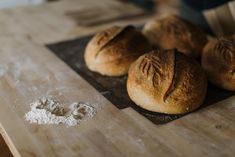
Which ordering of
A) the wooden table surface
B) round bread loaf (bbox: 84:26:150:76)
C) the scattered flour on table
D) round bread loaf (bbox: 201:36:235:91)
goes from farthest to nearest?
round bread loaf (bbox: 84:26:150:76) < round bread loaf (bbox: 201:36:235:91) < the scattered flour on table < the wooden table surface

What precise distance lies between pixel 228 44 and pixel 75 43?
65 centimetres

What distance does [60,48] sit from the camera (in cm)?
140

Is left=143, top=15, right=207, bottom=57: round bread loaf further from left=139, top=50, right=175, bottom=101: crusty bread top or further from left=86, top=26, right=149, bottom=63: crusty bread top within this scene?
left=139, top=50, right=175, bottom=101: crusty bread top

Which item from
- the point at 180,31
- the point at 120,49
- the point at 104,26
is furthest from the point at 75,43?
the point at 180,31

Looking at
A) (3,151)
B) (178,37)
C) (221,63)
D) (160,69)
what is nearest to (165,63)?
(160,69)

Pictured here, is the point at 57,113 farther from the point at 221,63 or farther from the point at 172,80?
the point at 221,63

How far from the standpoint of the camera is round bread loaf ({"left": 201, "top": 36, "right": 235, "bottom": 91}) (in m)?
1.04

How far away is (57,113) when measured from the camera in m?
0.96

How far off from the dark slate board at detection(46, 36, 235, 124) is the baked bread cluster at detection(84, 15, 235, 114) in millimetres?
18

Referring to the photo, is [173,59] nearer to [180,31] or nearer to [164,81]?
[164,81]

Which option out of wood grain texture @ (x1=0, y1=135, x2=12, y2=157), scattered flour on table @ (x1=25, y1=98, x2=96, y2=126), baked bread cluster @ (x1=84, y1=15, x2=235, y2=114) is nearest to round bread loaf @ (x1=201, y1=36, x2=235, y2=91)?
baked bread cluster @ (x1=84, y1=15, x2=235, y2=114)

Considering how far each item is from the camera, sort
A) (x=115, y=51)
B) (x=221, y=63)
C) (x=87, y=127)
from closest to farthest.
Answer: (x=87, y=127), (x=221, y=63), (x=115, y=51)

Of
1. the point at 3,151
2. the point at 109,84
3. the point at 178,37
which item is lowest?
the point at 3,151

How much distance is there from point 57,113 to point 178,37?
56 cm
